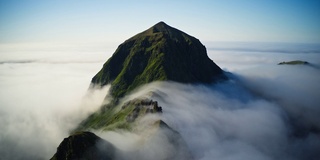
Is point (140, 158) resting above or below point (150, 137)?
below

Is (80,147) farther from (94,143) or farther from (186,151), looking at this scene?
(186,151)

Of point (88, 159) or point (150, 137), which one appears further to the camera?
point (150, 137)

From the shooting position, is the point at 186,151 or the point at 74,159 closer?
the point at 74,159

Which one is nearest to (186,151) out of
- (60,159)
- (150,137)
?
(150,137)

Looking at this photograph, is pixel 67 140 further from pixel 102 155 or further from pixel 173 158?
pixel 173 158

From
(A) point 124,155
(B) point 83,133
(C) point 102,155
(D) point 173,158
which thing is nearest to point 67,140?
(B) point 83,133

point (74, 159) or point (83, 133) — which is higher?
point (83, 133)
